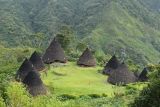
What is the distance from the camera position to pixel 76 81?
51.7 metres

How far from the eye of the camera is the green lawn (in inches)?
1871

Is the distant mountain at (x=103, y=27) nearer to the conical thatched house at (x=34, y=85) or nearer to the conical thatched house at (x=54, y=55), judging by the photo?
the conical thatched house at (x=54, y=55)

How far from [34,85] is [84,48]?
1834 inches

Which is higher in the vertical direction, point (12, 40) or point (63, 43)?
point (63, 43)

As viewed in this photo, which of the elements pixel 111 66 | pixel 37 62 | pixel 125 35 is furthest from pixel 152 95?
pixel 125 35

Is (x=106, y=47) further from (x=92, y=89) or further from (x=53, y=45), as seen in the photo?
(x=92, y=89)

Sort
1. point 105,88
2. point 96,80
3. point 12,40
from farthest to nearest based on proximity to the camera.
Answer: point 12,40, point 96,80, point 105,88

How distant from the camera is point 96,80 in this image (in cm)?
5328

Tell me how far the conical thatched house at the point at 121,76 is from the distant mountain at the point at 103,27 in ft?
276

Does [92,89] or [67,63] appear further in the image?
[67,63]

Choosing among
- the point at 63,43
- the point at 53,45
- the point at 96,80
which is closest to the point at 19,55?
the point at 63,43

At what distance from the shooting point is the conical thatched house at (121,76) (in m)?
52.2

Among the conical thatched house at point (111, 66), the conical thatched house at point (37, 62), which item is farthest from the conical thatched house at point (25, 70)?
the conical thatched house at point (111, 66)

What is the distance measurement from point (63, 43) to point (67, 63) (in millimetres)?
24445
